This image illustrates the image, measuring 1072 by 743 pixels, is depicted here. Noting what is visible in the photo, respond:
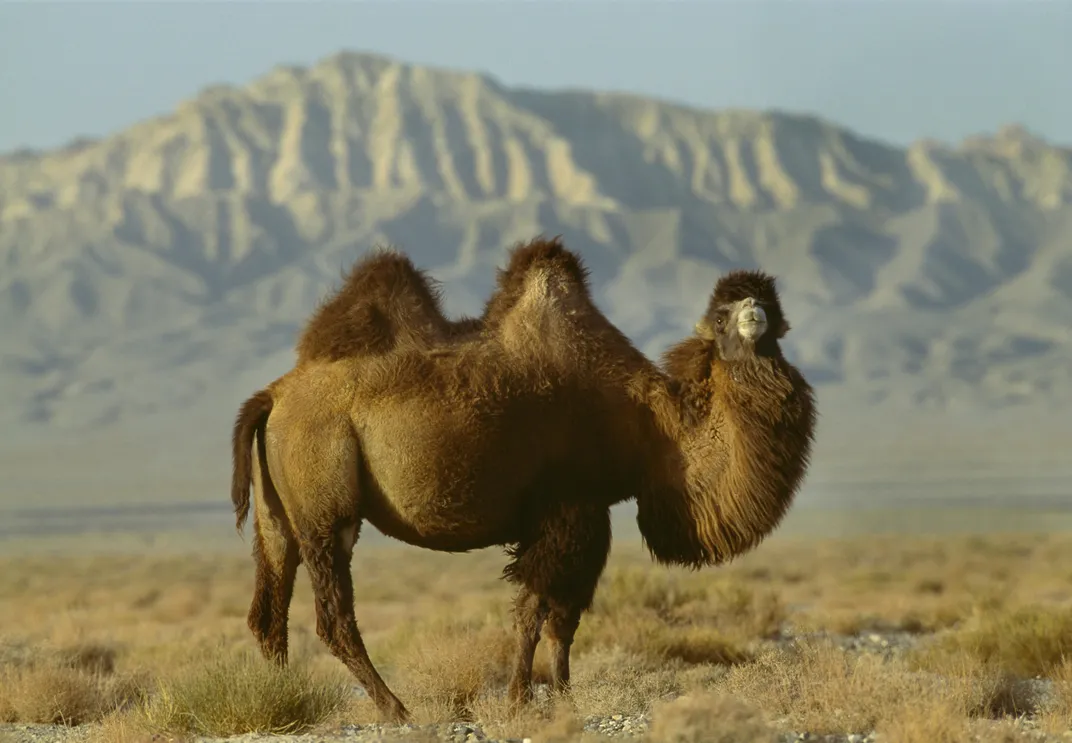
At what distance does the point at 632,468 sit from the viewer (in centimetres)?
1247

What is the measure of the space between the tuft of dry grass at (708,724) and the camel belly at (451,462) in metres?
2.71

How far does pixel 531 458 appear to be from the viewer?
1210 cm

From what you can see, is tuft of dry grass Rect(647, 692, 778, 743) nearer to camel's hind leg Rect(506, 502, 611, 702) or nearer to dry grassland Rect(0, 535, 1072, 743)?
dry grassland Rect(0, 535, 1072, 743)

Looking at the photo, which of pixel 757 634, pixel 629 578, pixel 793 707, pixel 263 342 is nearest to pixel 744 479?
pixel 793 707

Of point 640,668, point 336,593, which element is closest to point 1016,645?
point 640,668

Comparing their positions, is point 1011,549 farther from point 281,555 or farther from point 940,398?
point 940,398

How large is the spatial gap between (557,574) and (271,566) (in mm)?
2305

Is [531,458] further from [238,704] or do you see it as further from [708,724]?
[708,724]

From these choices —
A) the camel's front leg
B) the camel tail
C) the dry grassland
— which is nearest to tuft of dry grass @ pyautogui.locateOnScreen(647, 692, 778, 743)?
the dry grassland

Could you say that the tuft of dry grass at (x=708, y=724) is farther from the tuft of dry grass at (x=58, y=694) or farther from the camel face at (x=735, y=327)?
the tuft of dry grass at (x=58, y=694)

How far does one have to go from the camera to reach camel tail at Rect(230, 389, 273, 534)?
12.5 m

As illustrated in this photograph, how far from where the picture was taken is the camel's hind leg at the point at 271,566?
41.9 ft

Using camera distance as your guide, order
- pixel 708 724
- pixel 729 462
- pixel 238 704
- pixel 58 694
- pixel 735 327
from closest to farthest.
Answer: pixel 708 724, pixel 238 704, pixel 729 462, pixel 735 327, pixel 58 694

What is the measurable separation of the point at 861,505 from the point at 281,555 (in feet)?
323
